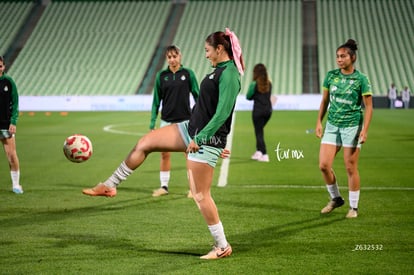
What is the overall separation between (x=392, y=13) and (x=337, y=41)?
6.84 m

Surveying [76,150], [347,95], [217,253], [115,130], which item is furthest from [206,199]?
[115,130]

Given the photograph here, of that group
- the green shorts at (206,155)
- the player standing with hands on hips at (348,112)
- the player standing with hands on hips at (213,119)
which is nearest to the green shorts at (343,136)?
the player standing with hands on hips at (348,112)

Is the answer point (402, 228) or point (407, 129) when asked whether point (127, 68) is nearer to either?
point (407, 129)

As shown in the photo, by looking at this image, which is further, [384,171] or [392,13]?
[392,13]

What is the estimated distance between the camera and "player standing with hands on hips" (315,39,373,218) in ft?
28.3

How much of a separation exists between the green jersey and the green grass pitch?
1308 millimetres

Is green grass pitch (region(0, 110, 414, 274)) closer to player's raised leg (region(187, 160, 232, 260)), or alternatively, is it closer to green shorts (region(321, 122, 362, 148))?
player's raised leg (region(187, 160, 232, 260))

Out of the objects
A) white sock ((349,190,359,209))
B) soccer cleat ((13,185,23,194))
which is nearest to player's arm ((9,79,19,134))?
soccer cleat ((13,185,23,194))

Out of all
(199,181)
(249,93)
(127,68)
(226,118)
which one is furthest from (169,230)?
(127,68)

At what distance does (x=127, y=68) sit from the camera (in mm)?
48219

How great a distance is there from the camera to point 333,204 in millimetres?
9289

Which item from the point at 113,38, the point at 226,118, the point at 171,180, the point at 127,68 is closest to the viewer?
the point at 226,118

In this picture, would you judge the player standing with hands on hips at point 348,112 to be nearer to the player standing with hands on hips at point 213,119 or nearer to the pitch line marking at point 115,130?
the player standing with hands on hips at point 213,119

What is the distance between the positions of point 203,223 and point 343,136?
2.16 metres
